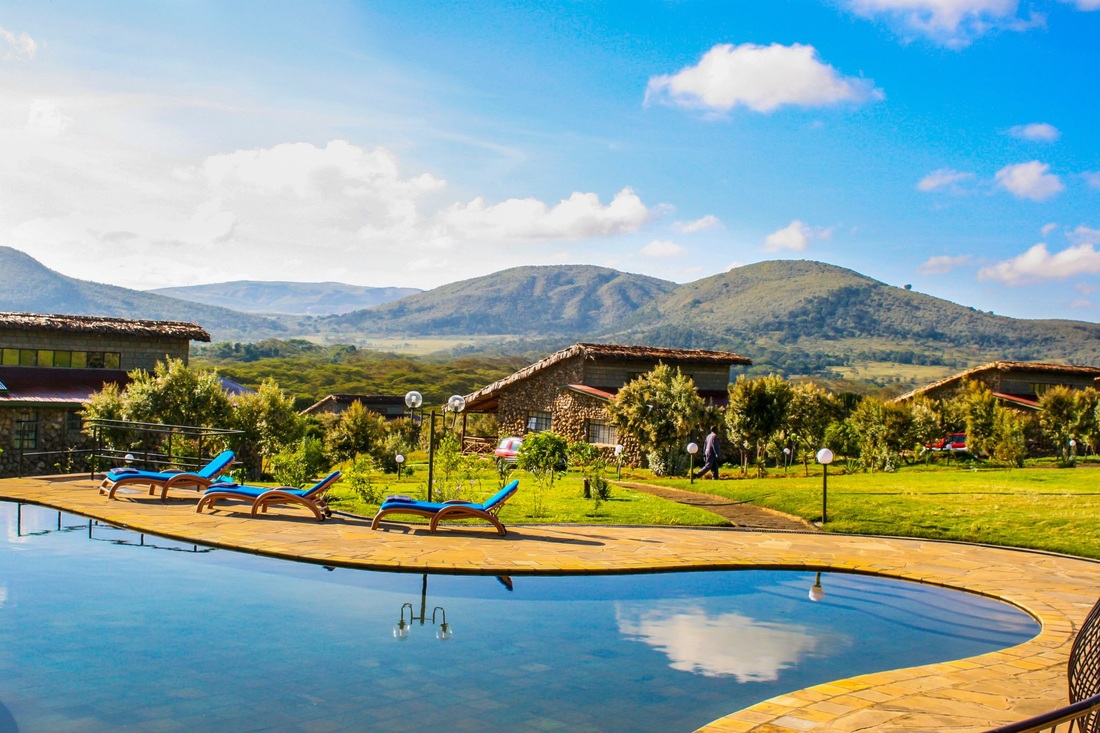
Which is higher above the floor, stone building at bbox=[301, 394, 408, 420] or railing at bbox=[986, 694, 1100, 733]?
stone building at bbox=[301, 394, 408, 420]

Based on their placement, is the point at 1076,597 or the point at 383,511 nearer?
the point at 1076,597

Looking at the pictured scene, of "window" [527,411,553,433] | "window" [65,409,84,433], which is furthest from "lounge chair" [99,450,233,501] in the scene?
"window" [527,411,553,433]

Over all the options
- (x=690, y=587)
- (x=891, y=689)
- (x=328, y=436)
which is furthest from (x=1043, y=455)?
(x=891, y=689)

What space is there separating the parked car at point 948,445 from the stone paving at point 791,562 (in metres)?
19.0

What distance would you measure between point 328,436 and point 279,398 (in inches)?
218

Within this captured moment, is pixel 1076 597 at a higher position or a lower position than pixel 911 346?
lower

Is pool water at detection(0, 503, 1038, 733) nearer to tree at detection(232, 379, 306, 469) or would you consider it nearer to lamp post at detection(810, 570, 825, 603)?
lamp post at detection(810, 570, 825, 603)

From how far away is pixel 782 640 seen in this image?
8.28 m

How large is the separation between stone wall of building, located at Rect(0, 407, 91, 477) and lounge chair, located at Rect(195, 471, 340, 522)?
43.7 ft

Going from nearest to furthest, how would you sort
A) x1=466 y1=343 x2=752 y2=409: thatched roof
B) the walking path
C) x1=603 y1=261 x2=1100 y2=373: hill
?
the walking path
x1=466 y1=343 x2=752 y2=409: thatched roof
x1=603 y1=261 x2=1100 y2=373: hill

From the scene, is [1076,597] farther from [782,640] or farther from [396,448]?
[396,448]

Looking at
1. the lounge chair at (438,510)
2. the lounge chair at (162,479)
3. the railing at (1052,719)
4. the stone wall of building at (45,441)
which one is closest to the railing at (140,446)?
the stone wall of building at (45,441)

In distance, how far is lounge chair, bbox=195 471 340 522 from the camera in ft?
44.7

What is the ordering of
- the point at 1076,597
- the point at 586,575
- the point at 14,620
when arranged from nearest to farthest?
1. the point at 14,620
2. the point at 1076,597
3. the point at 586,575
